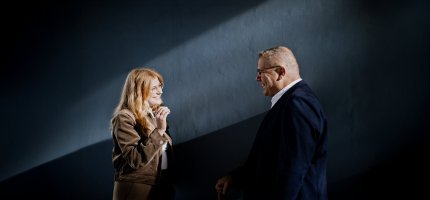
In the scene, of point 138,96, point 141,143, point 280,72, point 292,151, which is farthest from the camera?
point 138,96

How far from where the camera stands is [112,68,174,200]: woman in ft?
5.83

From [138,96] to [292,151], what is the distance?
0.96m

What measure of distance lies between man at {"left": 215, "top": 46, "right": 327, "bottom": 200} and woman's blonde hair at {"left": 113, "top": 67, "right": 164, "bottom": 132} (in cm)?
68

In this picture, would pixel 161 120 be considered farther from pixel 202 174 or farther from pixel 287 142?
pixel 287 142

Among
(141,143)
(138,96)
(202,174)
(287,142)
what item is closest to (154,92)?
(138,96)

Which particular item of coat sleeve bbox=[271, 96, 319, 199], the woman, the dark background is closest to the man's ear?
coat sleeve bbox=[271, 96, 319, 199]

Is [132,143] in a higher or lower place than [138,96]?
lower

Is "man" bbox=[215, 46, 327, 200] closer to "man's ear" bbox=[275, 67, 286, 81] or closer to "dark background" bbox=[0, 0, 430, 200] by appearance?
"man's ear" bbox=[275, 67, 286, 81]

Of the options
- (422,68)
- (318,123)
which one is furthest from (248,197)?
(422,68)

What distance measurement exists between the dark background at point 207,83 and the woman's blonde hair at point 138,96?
35 cm

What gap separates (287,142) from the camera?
1456mm

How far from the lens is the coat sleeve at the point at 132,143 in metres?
1.76

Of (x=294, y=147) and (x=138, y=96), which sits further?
(x=138, y=96)

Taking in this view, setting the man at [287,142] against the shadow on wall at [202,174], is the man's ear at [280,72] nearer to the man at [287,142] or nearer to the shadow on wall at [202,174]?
the man at [287,142]
